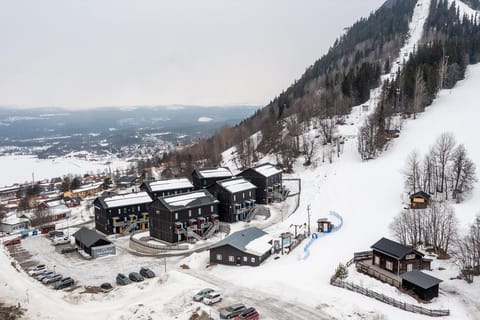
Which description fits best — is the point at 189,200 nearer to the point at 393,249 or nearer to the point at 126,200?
the point at 126,200

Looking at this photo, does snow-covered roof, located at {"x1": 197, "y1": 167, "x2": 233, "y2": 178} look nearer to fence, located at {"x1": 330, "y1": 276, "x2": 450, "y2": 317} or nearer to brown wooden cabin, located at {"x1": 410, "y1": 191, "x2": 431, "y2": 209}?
brown wooden cabin, located at {"x1": 410, "y1": 191, "x2": 431, "y2": 209}

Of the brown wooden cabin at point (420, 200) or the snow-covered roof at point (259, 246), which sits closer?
the snow-covered roof at point (259, 246)

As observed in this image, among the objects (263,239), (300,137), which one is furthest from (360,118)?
(263,239)

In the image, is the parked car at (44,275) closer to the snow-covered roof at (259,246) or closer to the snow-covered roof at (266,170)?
the snow-covered roof at (259,246)

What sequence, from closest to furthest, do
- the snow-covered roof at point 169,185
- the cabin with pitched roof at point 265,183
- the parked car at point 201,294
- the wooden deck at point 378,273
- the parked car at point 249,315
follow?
1. the parked car at point 249,315
2. the parked car at point 201,294
3. the wooden deck at point 378,273
4. the snow-covered roof at point 169,185
5. the cabin with pitched roof at point 265,183

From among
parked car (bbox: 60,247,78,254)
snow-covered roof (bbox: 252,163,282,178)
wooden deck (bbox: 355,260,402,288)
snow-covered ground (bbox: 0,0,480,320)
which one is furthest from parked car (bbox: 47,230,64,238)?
wooden deck (bbox: 355,260,402,288)

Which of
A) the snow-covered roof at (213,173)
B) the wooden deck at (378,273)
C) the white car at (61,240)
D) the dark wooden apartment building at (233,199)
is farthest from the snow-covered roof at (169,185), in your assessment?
the wooden deck at (378,273)

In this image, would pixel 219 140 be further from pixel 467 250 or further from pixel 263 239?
pixel 467 250
